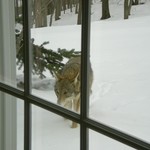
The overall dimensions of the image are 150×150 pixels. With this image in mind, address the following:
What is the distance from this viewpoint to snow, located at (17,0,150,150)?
0.93 m

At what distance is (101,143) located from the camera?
108 centimetres

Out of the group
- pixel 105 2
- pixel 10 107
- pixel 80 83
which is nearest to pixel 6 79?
pixel 10 107

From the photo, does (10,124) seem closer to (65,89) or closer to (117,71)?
(65,89)

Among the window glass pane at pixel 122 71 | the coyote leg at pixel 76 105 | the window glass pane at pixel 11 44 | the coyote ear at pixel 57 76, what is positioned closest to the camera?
the window glass pane at pixel 122 71

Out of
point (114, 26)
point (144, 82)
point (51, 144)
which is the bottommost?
point (51, 144)

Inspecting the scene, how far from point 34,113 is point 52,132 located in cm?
9

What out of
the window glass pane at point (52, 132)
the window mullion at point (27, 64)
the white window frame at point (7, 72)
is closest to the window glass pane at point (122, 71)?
the window glass pane at point (52, 132)

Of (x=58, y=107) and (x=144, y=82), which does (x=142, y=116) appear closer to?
(x=144, y=82)

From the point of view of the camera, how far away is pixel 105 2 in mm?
1005

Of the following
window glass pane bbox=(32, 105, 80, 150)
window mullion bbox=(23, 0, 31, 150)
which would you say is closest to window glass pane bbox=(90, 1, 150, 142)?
window glass pane bbox=(32, 105, 80, 150)

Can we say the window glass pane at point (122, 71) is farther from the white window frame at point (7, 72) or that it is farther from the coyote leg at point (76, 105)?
the white window frame at point (7, 72)

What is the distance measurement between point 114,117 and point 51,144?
0.36 m

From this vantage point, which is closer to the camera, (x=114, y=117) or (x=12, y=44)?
(x=114, y=117)

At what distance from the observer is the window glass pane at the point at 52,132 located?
115 centimetres
